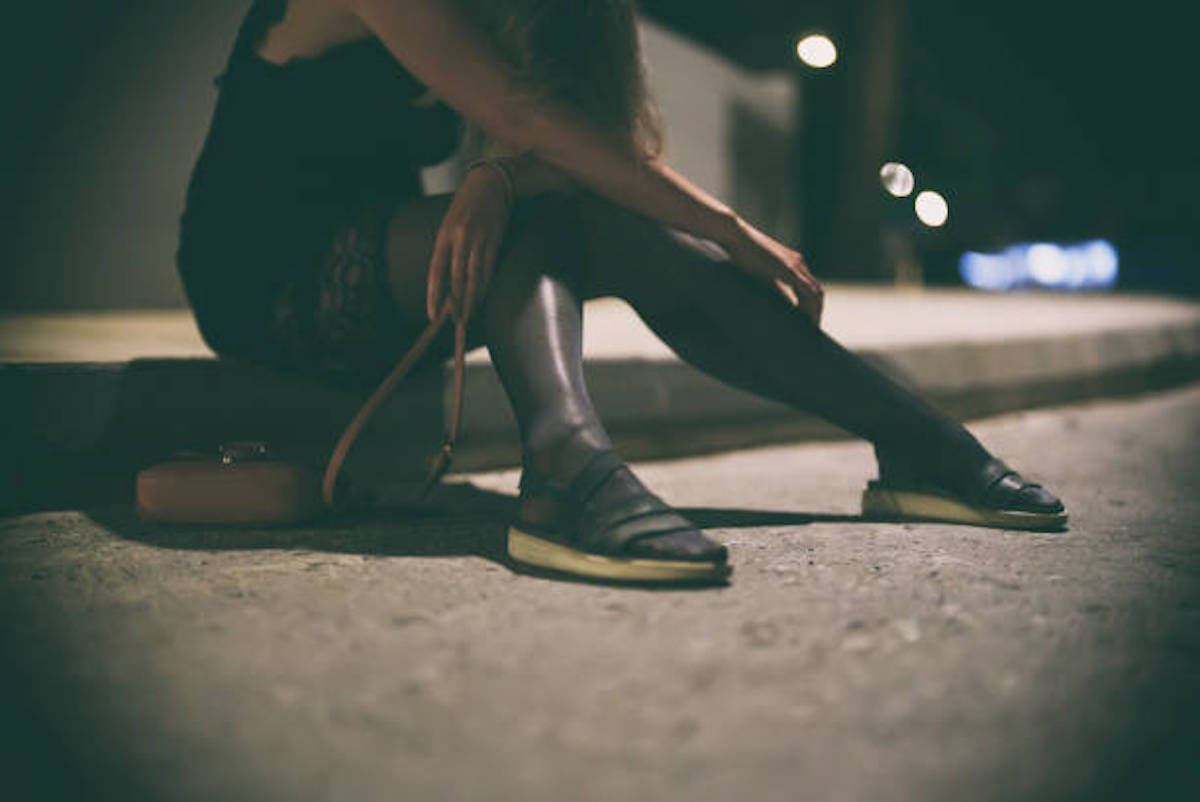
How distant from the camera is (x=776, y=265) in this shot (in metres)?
1.71

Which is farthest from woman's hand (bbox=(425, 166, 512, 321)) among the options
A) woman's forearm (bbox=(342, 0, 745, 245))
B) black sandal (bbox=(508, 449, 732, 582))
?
black sandal (bbox=(508, 449, 732, 582))

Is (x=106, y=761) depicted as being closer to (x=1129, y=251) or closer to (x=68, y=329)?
(x=68, y=329)

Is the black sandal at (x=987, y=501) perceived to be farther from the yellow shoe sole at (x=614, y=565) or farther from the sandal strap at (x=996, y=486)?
the yellow shoe sole at (x=614, y=565)

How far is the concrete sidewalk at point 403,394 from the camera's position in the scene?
1757 mm

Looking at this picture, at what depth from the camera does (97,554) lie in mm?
1466


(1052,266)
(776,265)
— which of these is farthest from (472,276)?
(1052,266)

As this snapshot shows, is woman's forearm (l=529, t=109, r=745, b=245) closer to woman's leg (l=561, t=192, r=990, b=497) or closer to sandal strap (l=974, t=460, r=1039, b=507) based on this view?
woman's leg (l=561, t=192, r=990, b=497)

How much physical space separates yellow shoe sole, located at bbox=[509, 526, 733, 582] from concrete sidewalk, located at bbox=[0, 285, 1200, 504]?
766 mm

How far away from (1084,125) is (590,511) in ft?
86.8

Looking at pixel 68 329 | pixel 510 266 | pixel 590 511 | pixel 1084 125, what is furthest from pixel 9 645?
pixel 1084 125

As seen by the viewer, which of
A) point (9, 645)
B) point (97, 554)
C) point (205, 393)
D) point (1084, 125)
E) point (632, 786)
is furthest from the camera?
point (1084, 125)

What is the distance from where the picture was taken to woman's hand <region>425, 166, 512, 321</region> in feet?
4.84

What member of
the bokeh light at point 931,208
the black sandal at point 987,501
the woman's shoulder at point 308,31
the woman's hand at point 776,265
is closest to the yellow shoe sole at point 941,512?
the black sandal at point 987,501

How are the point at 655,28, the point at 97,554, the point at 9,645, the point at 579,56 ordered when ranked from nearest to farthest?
1. the point at 9,645
2. the point at 97,554
3. the point at 579,56
4. the point at 655,28
